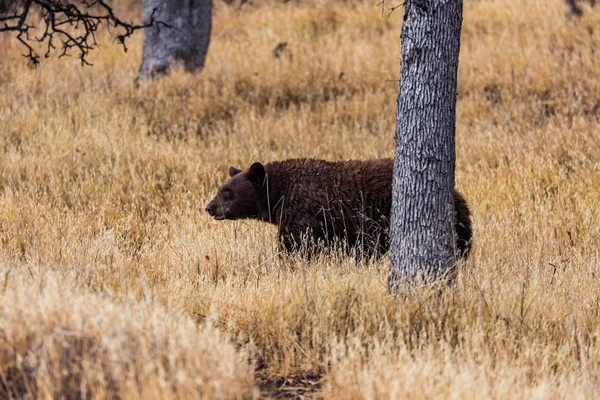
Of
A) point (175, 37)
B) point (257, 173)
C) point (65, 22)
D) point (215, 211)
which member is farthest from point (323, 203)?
point (175, 37)

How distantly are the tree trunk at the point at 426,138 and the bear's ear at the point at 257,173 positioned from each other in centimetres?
206

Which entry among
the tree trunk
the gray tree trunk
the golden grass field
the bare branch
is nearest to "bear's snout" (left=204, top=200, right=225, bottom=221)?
the golden grass field

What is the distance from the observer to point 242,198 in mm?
6777

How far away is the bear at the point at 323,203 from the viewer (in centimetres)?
615

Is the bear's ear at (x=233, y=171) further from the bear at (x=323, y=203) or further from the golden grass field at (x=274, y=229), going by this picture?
the golden grass field at (x=274, y=229)

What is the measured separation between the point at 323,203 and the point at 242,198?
86 centimetres

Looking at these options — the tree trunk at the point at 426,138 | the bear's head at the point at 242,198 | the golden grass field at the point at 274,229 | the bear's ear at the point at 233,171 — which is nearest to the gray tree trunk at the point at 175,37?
the golden grass field at the point at 274,229

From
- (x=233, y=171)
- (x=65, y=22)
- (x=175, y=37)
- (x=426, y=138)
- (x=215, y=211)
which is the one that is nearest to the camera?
(x=426, y=138)

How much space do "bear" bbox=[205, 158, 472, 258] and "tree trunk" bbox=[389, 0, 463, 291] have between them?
1.04m

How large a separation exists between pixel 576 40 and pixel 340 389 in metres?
11.0

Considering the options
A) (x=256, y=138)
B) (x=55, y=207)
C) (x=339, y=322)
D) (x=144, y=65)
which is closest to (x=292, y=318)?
(x=339, y=322)

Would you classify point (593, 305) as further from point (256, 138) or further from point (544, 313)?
point (256, 138)

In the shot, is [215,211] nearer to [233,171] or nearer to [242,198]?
[242,198]

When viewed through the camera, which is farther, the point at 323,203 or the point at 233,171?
the point at 233,171
